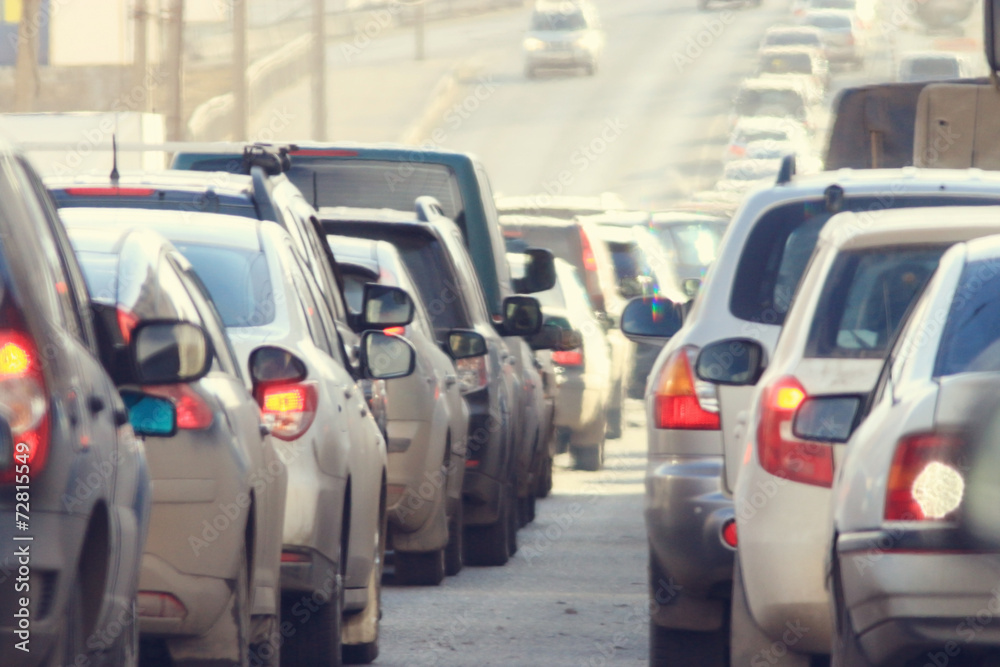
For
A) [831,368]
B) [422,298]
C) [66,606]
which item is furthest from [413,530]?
[66,606]

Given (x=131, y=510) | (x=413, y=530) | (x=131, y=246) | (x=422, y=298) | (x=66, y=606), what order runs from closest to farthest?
1. (x=66, y=606)
2. (x=131, y=510)
3. (x=131, y=246)
4. (x=413, y=530)
5. (x=422, y=298)

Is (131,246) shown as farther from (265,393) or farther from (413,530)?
(413,530)

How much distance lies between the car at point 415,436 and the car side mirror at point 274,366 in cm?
317

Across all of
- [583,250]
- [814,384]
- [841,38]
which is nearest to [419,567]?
[814,384]

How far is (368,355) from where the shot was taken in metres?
8.66

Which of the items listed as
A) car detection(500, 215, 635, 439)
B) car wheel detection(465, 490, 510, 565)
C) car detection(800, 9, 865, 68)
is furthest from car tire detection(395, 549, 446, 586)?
car detection(800, 9, 865, 68)

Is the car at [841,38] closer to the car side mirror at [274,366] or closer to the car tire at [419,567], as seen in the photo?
the car tire at [419,567]

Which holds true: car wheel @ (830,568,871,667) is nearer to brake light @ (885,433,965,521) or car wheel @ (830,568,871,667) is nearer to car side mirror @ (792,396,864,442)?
brake light @ (885,433,965,521)

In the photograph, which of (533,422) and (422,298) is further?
(533,422)

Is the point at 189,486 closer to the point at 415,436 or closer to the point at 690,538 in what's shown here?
the point at 690,538

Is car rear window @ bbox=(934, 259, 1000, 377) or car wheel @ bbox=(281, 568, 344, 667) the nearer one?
car rear window @ bbox=(934, 259, 1000, 377)

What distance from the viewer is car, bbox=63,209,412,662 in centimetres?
723

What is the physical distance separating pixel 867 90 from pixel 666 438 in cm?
721

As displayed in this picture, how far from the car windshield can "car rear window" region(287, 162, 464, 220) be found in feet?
171
